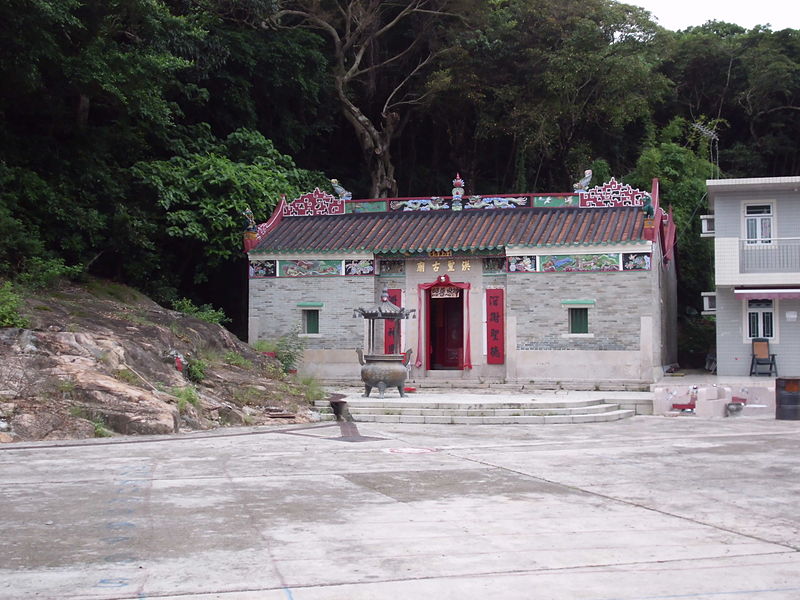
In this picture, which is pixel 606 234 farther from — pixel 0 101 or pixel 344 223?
pixel 0 101

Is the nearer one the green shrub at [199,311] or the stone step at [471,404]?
the stone step at [471,404]

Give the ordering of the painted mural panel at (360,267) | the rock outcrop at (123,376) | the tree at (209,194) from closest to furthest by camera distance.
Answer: the rock outcrop at (123,376) → the tree at (209,194) → the painted mural panel at (360,267)

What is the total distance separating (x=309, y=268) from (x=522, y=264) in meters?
5.12

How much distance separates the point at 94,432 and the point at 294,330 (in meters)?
9.95

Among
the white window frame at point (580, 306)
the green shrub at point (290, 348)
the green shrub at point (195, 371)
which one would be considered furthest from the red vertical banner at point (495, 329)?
the green shrub at point (195, 371)

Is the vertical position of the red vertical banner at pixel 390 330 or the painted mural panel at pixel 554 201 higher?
the painted mural panel at pixel 554 201

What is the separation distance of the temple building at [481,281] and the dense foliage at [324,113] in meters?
1.65

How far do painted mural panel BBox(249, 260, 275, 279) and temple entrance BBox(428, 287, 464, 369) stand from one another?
3.96 meters

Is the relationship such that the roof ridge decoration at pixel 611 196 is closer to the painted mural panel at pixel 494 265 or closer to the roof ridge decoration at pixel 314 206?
the painted mural panel at pixel 494 265

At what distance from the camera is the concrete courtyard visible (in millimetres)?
4539

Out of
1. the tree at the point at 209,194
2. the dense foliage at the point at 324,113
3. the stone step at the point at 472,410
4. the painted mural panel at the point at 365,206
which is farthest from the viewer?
the painted mural panel at the point at 365,206

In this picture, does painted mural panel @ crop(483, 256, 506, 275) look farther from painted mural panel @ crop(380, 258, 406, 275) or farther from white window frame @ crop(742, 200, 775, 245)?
white window frame @ crop(742, 200, 775, 245)

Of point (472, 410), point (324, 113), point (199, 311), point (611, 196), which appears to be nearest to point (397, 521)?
point (472, 410)

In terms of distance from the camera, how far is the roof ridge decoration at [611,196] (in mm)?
20516
